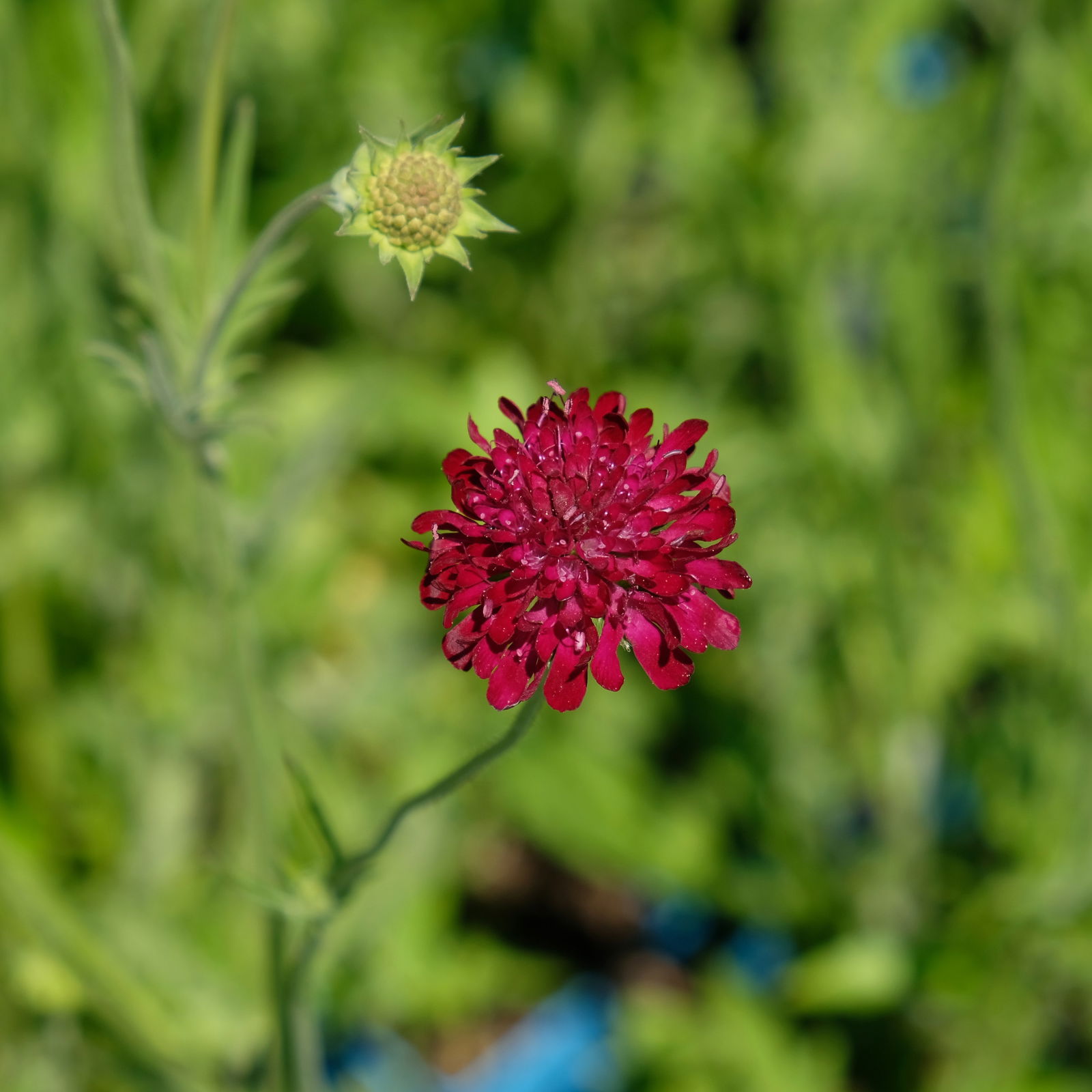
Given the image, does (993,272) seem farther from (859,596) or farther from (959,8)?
(959,8)

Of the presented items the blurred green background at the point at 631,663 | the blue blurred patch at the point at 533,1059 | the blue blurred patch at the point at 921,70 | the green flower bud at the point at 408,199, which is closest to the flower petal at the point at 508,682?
the green flower bud at the point at 408,199

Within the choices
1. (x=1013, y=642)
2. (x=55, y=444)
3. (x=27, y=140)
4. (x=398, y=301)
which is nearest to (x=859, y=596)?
(x=1013, y=642)

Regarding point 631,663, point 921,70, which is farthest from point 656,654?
point 921,70

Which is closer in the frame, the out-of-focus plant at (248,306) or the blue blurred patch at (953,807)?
the out-of-focus plant at (248,306)

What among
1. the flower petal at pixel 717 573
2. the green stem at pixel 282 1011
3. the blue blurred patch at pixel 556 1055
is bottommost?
the green stem at pixel 282 1011

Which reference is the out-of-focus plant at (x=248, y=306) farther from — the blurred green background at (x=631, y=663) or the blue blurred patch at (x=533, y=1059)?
the blue blurred patch at (x=533, y=1059)

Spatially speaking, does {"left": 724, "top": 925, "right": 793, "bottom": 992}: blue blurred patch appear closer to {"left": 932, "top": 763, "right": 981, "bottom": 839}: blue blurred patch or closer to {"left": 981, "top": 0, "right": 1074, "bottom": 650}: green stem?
{"left": 932, "top": 763, "right": 981, "bottom": 839}: blue blurred patch

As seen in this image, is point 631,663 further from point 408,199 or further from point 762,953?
point 408,199

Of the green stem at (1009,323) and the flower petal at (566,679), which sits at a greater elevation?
the green stem at (1009,323)
